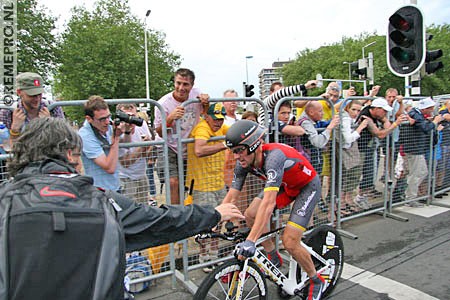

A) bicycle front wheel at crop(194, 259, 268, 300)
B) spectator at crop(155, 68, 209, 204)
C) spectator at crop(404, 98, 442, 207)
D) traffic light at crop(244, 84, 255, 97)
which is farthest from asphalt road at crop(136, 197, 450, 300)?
traffic light at crop(244, 84, 255, 97)

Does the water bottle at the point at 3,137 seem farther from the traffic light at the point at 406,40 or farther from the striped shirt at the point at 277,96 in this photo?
the traffic light at the point at 406,40

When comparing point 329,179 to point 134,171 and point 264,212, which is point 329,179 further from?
point 134,171

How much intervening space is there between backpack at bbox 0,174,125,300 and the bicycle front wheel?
1.32 metres

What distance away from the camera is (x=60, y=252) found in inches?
48.3

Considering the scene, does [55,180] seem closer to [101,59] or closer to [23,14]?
[23,14]

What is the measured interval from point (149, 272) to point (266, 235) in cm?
146

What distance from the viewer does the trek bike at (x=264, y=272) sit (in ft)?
8.66

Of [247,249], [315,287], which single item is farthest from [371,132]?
[247,249]

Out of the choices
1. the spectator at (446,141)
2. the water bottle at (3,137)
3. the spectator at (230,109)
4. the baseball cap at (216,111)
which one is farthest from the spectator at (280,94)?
the spectator at (446,141)

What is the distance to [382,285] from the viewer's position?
380 centimetres

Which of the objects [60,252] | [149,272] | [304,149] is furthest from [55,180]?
[304,149]

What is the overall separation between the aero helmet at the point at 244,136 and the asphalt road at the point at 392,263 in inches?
70.5

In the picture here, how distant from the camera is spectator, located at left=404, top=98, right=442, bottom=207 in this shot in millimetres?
6273

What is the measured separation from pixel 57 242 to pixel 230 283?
183 cm
